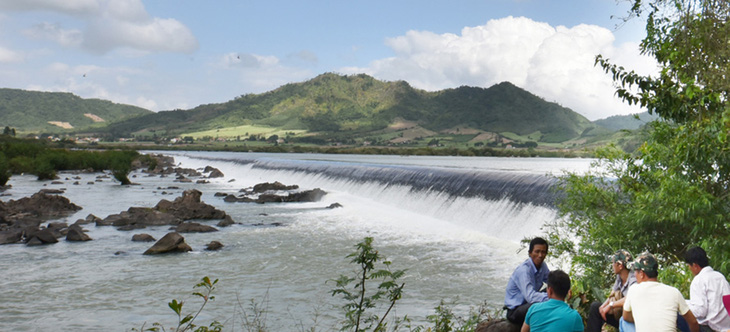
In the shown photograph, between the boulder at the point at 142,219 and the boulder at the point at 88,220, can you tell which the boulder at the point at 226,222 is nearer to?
Answer: the boulder at the point at 142,219

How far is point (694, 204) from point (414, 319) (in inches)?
195

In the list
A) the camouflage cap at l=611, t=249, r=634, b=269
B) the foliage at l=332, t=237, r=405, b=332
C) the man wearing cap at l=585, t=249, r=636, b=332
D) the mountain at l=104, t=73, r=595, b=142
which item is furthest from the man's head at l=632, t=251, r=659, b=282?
the mountain at l=104, t=73, r=595, b=142

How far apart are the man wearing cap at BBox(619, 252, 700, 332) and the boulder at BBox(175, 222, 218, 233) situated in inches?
690

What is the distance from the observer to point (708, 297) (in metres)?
5.13

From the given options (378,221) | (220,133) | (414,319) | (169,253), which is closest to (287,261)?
(169,253)

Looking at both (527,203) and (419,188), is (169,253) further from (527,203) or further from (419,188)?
(419,188)

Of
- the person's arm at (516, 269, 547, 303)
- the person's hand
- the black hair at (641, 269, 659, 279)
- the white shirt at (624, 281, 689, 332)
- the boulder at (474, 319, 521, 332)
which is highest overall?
the black hair at (641, 269, 659, 279)

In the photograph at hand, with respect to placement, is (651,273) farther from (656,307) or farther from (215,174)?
(215,174)

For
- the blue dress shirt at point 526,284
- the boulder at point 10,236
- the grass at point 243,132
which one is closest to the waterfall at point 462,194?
the blue dress shirt at point 526,284

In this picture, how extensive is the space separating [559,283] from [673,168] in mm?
4110

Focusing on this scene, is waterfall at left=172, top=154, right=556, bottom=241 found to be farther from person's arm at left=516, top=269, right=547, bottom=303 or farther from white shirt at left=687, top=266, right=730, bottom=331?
white shirt at left=687, top=266, right=730, bottom=331

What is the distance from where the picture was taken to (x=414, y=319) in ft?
32.8

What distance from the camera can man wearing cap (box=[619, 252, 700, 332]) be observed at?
450 cm

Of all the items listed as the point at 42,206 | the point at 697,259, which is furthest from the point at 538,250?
the point at 42,206
